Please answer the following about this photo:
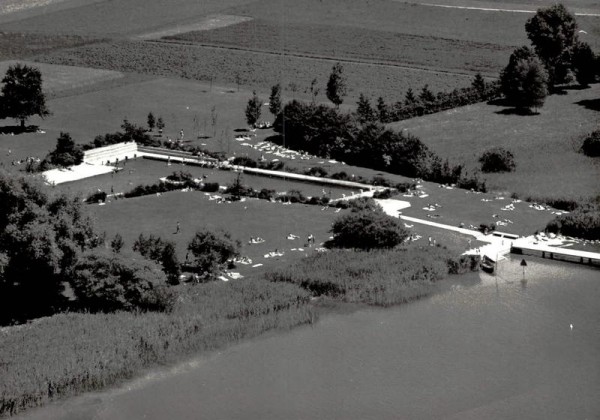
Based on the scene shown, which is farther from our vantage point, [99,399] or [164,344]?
[164,344]

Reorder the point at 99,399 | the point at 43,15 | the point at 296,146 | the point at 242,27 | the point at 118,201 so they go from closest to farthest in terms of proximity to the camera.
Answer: the point at 99,399
the point at 118,201
the point at 296,146
the point at 242,27
the point at 43,15

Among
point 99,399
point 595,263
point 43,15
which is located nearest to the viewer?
point 99,399

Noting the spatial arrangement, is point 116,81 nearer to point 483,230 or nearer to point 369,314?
point 483,230

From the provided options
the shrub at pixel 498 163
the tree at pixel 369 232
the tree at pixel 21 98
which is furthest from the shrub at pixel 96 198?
the shrub at pixel 498 163

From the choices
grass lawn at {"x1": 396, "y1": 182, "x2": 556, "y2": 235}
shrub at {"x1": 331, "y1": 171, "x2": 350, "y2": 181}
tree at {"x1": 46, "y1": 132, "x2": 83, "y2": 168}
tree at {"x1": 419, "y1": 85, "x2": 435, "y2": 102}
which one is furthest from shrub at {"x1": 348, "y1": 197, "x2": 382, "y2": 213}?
tree at {"x1": 419, "y1": 85, "x2": 435, "y2": 102}

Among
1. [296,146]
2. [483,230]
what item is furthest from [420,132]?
[483,230]

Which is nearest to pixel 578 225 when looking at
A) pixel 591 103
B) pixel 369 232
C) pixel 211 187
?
pixel 369 232

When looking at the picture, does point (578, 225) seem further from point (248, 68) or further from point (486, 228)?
point (248, 68)
